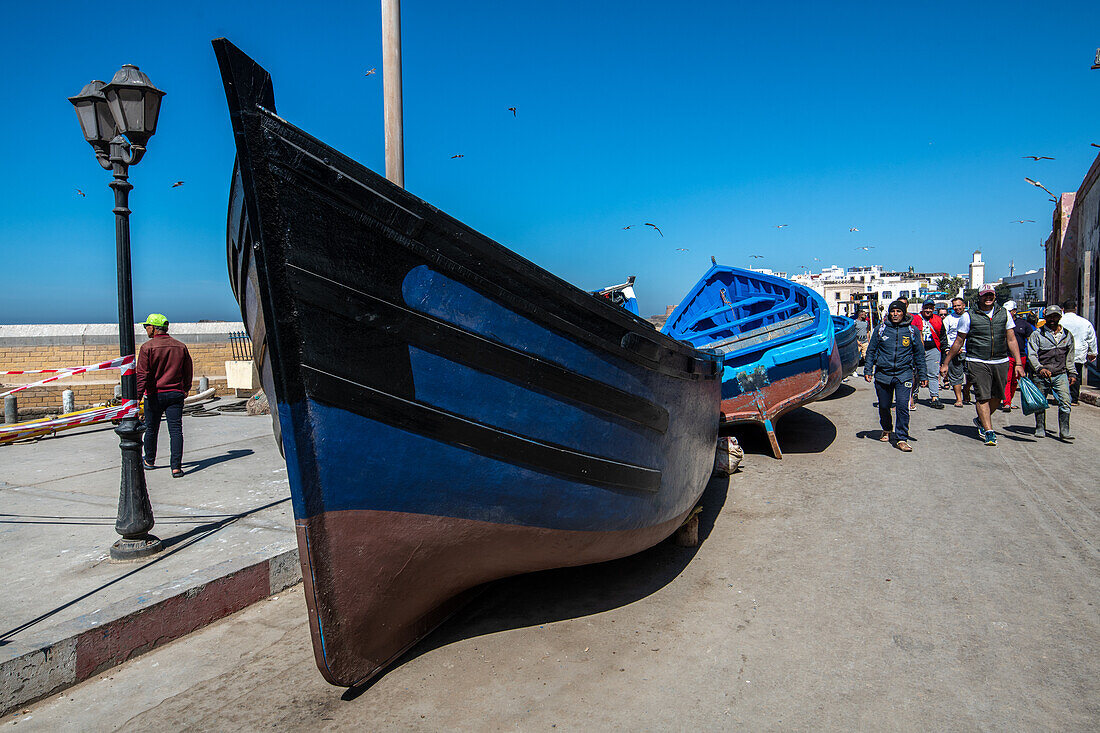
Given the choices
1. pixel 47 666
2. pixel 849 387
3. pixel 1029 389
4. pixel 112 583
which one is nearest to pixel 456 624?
pixel 47 666

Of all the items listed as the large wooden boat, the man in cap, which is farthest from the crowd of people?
the man in cap

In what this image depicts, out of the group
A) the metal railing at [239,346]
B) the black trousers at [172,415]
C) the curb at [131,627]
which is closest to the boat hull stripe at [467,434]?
the curb at [131,627]

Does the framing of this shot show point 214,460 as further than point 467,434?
Yes

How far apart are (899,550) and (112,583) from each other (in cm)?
486

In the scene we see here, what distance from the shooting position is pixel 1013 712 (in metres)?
2.38

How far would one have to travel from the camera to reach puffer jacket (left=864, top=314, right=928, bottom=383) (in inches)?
263

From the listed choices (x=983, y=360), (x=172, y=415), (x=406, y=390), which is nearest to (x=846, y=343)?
(x=983, y=360)

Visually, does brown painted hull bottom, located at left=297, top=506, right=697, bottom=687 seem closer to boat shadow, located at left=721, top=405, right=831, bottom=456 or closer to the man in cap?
the man in cap

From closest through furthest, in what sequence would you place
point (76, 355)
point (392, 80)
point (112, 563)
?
point (112, 563)
point (392, 80)
point (76, 355)

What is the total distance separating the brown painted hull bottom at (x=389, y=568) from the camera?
2.44 meters

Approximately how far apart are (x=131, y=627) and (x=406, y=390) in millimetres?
1960

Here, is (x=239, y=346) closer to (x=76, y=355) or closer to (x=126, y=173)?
(x=76, y=355)

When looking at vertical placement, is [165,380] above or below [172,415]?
above

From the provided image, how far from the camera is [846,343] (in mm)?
9867
